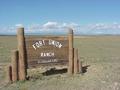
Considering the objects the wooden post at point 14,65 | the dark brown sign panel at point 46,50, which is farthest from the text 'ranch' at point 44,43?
the wooden post at point 14,65

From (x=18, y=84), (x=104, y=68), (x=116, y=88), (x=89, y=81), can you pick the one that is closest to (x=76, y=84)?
(x=89, y=81)

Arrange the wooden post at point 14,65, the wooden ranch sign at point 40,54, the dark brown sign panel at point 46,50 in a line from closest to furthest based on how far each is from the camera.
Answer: the wooden post at point 14,65 < the wooden ranch sign at point 40,54 < the dark brown sign panel at point 46,50

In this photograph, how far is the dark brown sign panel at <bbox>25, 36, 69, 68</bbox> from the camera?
1068 centimetres

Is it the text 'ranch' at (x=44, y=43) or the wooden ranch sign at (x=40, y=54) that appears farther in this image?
the text 'ranch' at (x=44, y=43)

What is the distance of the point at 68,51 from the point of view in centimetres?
1156

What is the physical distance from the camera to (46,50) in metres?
11.0

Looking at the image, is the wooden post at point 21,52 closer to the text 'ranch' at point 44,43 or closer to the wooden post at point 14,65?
the wooden post at point 14,65

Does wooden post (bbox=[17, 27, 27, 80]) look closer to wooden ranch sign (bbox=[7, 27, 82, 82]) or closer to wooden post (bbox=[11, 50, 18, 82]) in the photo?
wooden ranch sign (bbox=[7, 27, 82, 82])

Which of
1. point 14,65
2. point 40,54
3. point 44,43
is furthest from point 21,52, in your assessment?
point 44,43

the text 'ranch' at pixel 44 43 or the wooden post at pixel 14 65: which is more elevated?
the text 'ranch' at pixel 44 43

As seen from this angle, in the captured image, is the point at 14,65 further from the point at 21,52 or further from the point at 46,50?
the point at 46,50

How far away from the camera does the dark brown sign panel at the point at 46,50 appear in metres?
10.7

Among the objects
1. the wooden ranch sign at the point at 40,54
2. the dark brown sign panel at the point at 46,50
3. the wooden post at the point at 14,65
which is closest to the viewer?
the wooden post at the point at 14,65

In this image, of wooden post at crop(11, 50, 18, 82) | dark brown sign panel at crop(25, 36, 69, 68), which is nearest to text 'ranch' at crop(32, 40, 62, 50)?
dark brown sign panel at crop(25, 36, 69, 68)
